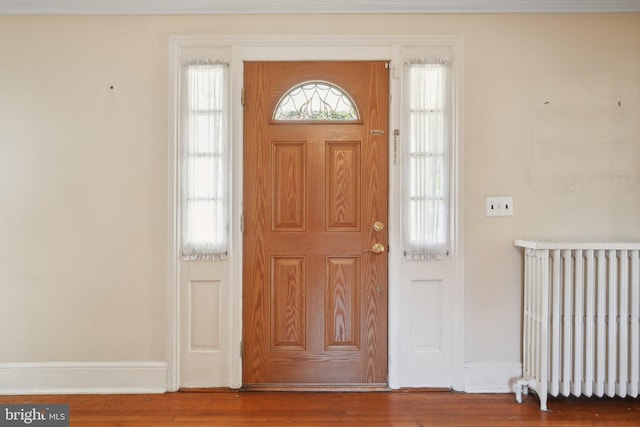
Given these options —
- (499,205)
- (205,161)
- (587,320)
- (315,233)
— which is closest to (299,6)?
(205,161)

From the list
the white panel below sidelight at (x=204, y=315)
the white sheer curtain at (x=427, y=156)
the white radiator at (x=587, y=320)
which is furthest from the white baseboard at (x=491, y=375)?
the white panel below sidelight at (x=204, y=315)

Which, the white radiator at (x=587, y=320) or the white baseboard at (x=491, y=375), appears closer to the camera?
the white radiator at (x=587, y=320)

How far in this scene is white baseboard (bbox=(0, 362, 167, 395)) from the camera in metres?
2.50

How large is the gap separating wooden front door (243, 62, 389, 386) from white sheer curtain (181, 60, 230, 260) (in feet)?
0.47

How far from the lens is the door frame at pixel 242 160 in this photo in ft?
8.27

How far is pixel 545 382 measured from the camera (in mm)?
2295

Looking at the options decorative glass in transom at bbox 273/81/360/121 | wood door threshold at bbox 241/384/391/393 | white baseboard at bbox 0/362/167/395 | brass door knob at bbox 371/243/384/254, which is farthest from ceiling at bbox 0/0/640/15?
wood door threshold at bbox 241/384/391/393

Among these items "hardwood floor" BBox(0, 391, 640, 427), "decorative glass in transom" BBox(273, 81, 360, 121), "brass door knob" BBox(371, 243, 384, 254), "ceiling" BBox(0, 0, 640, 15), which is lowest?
"hardwood floor" BBox(0, 391, 640, 427)

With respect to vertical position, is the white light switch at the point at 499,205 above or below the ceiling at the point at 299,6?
below

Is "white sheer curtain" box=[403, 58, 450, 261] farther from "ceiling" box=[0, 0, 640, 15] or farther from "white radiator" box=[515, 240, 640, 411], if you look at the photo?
"white radiator" box=[515, 240, 640, 411]

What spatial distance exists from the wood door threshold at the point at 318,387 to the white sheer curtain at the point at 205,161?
0.88 m

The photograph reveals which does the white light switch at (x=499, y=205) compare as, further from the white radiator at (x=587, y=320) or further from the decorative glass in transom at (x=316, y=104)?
A: the decorative glass in transom at (x=316, y=104)

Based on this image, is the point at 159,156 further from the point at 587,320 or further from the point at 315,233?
the point at 587,320

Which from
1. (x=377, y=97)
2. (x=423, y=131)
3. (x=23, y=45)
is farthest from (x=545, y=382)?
(x=23, y=45)
